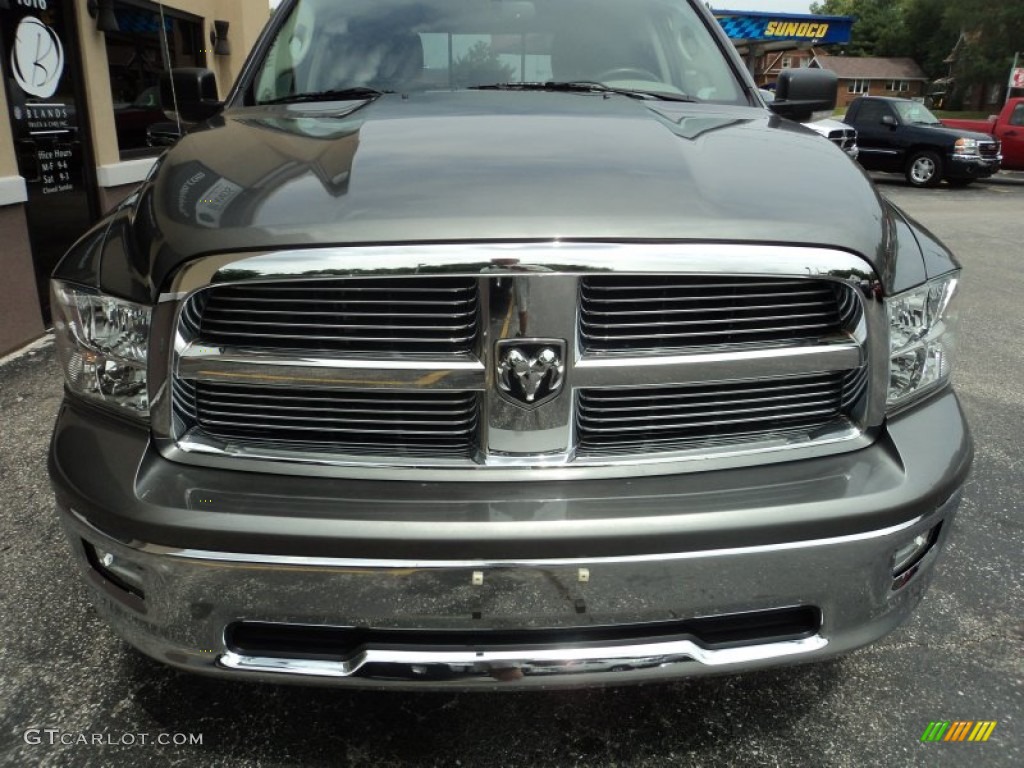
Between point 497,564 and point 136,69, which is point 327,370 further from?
point 136,69

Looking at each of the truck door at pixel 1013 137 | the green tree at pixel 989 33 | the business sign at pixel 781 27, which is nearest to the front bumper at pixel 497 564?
the truck door at pixel 1013 137

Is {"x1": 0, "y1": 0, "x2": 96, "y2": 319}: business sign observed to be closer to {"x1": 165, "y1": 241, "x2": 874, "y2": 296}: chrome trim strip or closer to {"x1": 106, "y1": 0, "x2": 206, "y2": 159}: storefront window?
{"x1": 106, "y1": 0, "x2": 206, "y2": 159}: storefront window

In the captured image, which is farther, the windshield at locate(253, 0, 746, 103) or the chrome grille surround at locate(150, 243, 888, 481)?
the windshield at locate(253, 0, 746, 103)

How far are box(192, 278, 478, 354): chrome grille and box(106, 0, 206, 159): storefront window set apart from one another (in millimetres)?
5874

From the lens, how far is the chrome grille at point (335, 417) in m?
1.65

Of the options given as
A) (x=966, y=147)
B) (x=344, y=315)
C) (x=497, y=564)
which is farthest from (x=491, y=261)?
(x=966, y=147)

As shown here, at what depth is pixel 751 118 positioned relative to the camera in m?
2.43

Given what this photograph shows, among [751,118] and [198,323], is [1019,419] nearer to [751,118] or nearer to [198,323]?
[751,118]

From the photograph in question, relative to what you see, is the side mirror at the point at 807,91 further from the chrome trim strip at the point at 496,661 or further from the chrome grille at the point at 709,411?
the chrome trim strip at the point at 496,661

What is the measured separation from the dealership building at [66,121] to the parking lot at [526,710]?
2.07 m

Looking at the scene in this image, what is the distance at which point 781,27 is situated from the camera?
2306 cm

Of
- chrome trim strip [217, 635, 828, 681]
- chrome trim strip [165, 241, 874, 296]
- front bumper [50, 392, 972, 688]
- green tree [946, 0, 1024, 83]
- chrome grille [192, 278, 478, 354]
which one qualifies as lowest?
chrome trim strip [217, 635, 828, 681]

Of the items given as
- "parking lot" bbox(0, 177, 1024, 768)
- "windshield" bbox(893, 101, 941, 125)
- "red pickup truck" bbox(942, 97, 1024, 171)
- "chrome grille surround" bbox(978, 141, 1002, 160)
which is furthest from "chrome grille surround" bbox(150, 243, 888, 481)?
"red pickup truck" bbox(942, 97, 1024, 171)

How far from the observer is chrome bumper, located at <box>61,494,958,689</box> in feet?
5.06
